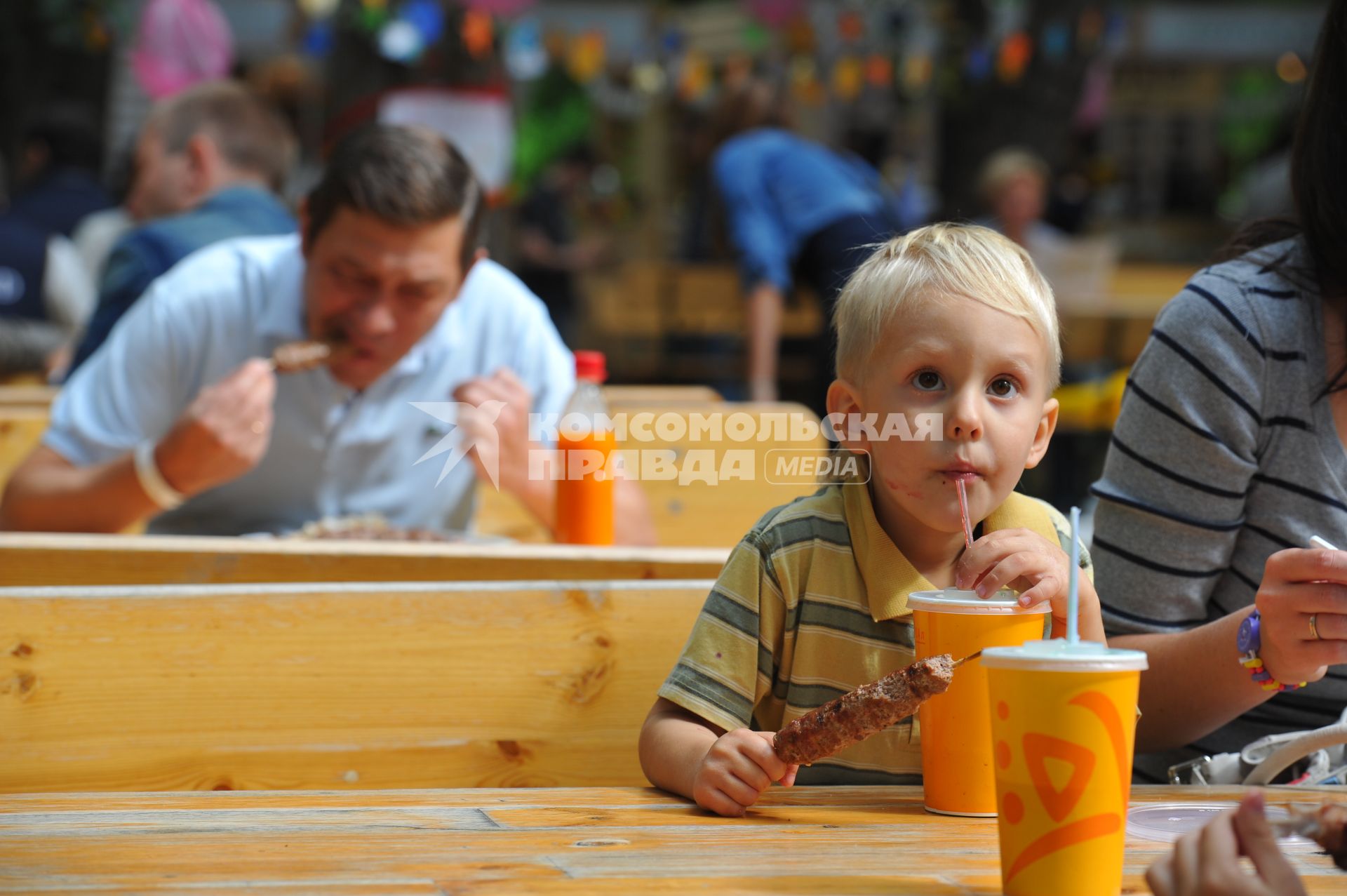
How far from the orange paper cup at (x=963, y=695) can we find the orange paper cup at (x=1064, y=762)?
0.51ft

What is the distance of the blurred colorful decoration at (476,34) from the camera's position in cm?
680

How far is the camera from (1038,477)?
7.95 metres

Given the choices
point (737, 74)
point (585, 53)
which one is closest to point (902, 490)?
point (737, 74)

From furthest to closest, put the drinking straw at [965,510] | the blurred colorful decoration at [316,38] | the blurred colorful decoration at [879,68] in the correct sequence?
1. the blurred colorful decoration at [879,68]
2. the blurred colorful decoration at [316,38]
3. the drinking straw at [965,510]

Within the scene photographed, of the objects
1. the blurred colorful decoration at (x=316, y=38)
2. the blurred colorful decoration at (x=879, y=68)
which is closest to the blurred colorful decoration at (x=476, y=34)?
the blurred colorful decoration at (x=316, y=38)

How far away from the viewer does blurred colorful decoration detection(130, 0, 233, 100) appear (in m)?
8.93

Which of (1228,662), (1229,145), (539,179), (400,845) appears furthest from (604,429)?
(1229,145)

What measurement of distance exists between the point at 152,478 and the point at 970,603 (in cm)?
173

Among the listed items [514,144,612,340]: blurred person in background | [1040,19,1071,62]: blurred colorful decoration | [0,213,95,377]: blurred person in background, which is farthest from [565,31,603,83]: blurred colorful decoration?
[0,213,95,377]: blurred person in background

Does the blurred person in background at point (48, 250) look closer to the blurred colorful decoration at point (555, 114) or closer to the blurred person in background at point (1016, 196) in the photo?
the blurred person in background at point (1016, 196)

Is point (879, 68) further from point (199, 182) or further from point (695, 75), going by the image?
point (199, 182)

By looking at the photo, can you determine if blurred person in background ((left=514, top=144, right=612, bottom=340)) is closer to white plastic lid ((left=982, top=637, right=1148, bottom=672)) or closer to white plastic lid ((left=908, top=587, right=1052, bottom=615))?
white plastic lid ((left=908, top=587, right=1052, bottom=615))

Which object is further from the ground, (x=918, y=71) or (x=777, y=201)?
(x=918, y=71)

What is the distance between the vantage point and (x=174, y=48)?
29.3 ft
